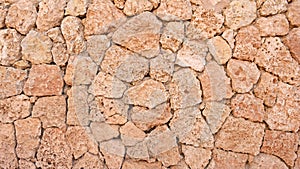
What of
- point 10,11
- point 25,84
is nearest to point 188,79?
point 25,84

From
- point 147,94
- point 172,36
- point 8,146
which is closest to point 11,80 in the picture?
point 8,146

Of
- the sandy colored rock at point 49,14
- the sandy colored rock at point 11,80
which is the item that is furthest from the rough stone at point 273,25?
the sandy colored rock at point 11,80

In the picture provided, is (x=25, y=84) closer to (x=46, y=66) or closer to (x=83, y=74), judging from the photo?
(x=46, y=66)

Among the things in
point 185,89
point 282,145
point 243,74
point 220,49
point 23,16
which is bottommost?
point 282,145

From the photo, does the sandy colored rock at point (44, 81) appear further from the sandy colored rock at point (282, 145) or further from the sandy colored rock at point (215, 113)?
the sandy colored rock at point (282, 145)

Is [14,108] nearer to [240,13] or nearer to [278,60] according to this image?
[240,13]

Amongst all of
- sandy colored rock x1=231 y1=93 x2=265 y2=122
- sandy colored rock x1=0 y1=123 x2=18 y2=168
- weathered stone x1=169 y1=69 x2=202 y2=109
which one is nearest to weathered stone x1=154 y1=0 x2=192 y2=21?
weathered stone x1=169 y1=69 x2=202 y2=109
